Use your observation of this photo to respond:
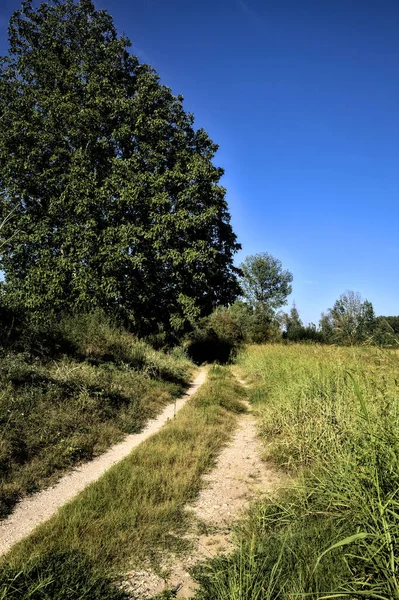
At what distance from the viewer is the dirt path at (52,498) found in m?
3.77

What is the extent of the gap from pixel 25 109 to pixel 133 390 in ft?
63.6

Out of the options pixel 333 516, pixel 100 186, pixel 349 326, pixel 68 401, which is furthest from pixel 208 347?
pixel 333 516

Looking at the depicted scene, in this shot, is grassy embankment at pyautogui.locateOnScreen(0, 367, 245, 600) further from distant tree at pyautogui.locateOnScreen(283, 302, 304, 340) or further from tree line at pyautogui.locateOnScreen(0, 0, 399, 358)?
distant tree at pyautogui.locateOnScreen(283, 302, 304, 340)

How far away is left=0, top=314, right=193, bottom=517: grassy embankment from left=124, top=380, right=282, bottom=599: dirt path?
2207 millimetres

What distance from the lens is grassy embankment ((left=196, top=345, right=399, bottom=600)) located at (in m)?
2.40

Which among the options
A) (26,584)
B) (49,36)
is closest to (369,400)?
(26,584)

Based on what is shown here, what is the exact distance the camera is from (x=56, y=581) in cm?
274

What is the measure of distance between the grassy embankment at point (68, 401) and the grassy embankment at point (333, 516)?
3.11 metres

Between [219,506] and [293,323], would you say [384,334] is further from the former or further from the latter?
[293,323]

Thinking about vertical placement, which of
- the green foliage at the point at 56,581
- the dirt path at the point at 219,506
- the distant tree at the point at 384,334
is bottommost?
the dirt path at the point at 219,506

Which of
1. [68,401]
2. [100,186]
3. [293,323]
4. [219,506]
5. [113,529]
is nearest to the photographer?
[113,529]

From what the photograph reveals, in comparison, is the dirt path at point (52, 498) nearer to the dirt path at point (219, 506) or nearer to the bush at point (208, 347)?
the dirt path at point (219, 506)

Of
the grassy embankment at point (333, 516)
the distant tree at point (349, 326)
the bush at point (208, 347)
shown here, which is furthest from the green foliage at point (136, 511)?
the bush at point (208, 347)

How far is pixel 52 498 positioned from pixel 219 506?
88.7 inches
